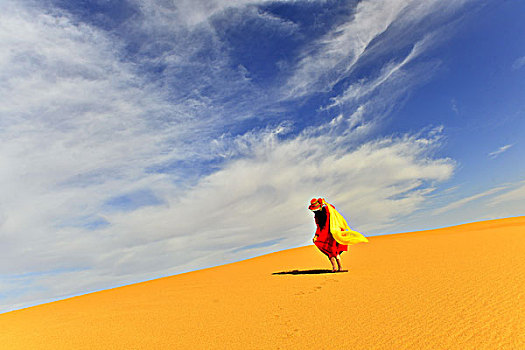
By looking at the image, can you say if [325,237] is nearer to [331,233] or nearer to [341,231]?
[331,233]

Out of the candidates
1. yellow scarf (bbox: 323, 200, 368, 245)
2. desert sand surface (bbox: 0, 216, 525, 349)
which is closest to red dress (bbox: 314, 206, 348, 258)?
yellow scarf (bbox: 323, 200, 368, 245)

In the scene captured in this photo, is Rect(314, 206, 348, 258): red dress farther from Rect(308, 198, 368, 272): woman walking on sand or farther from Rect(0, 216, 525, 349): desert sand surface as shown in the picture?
Rect(0, 216, 525, 349): desert sand surface

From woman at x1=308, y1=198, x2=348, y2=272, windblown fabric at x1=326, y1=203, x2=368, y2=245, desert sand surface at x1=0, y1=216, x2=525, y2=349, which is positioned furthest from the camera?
woman at x1=308, y1=198, x2=348, y2=272

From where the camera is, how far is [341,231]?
11797 millimetres

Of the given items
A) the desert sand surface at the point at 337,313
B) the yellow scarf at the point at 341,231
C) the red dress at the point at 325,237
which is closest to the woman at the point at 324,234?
the red dress at the point at 325,237

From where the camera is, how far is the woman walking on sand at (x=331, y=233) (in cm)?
1152

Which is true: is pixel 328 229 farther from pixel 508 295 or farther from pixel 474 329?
pixel 474 329

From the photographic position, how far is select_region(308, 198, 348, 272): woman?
11.6m

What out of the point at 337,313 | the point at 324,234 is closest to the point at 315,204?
the point at 324,234

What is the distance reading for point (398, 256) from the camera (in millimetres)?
12320

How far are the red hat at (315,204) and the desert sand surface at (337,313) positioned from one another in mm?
2541

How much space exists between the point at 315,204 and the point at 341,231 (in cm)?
144

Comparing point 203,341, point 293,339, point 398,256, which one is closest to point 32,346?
point 203,341

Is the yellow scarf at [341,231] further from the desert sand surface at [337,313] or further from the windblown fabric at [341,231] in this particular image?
the desert sand surface at [337,313]
